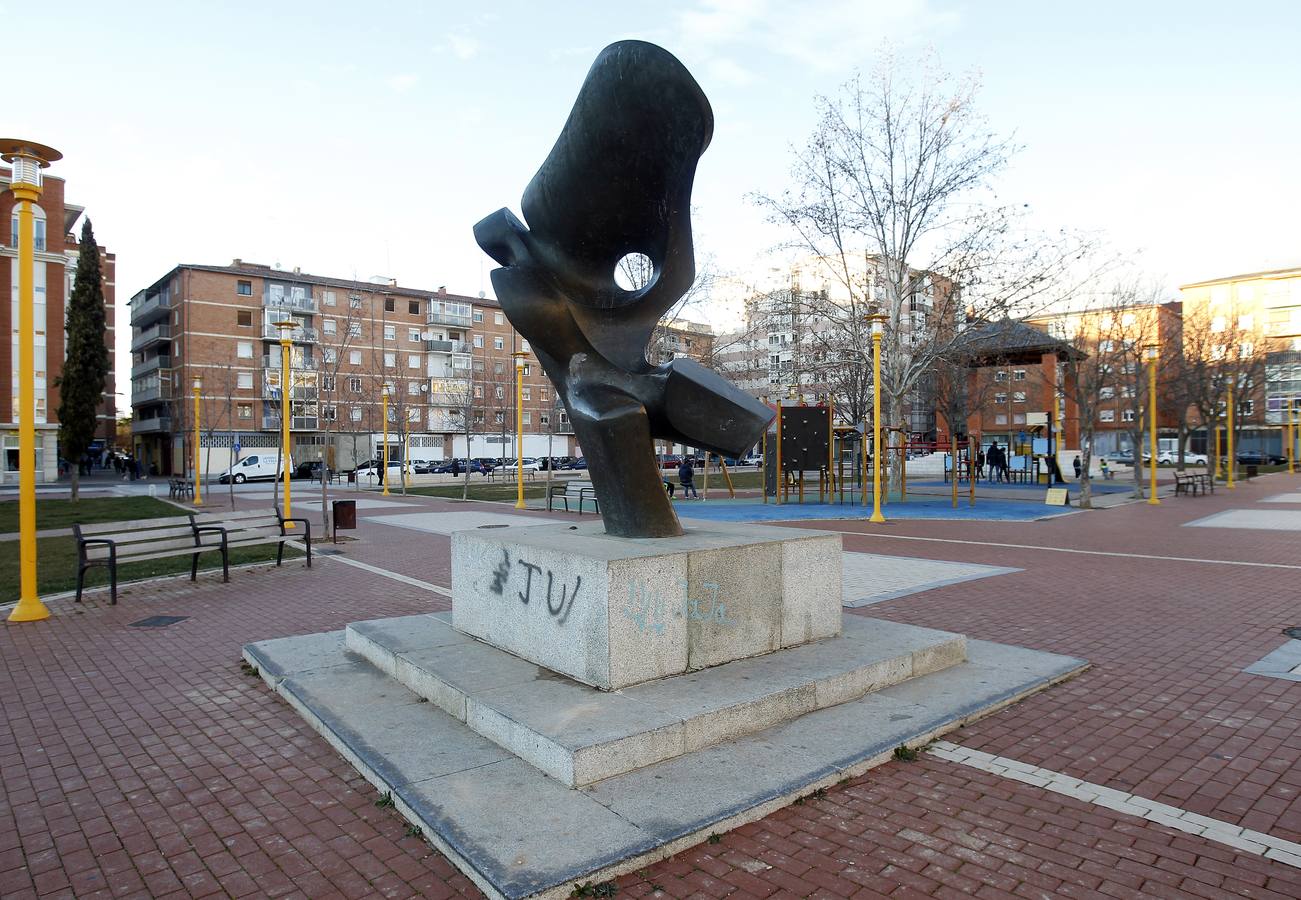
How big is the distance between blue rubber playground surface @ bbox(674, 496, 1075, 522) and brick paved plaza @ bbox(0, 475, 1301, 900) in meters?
12.4

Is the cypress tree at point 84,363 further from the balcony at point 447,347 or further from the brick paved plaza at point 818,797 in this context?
the brick paved plaza at point 818,797

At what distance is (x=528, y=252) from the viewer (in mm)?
6668

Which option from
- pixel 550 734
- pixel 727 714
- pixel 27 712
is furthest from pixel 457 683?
pixel 27 712

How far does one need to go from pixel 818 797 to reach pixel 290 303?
67053 millimetres

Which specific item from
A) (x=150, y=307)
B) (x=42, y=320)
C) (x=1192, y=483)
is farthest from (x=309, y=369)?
(x=1192, y=483)

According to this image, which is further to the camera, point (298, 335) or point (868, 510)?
point (298, 335)

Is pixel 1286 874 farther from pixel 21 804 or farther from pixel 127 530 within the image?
pixel 127 530

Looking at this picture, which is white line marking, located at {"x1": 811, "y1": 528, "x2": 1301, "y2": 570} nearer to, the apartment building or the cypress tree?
the cypress tree

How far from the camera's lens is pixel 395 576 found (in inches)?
431

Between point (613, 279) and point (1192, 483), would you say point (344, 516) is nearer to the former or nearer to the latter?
point (613, 279)

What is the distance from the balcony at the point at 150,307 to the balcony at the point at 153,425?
850 centimetres

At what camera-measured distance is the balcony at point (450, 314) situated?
70812 mm

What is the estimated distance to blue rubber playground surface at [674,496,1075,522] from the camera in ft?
67.2

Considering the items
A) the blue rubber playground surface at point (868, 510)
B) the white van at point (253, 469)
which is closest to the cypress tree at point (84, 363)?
the white van at point (253, 469)
